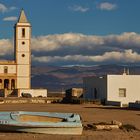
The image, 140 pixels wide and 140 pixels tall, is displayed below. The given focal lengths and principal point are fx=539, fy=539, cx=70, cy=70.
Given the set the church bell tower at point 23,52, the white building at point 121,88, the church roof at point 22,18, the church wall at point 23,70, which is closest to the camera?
the white building at point 121,88

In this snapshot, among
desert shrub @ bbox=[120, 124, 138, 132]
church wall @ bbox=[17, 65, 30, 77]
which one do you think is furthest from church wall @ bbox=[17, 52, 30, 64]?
desert shrub @ bbox=[120, 124, 138, 132]

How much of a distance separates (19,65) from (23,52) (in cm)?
284

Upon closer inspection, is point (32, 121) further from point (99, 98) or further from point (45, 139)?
point (99, 98)

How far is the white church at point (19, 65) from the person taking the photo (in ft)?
307

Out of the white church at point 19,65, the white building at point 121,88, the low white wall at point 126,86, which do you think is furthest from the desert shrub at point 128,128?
the white church at point 19,65

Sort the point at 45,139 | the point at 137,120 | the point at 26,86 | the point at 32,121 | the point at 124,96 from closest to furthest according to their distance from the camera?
1. the point at 45,139
2. the point at 32,121
3. the point at 137,120
4. the point at 124,96
5. the point at 26,86

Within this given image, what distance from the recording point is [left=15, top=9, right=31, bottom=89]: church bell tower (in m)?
93.9

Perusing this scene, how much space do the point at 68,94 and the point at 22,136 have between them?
4606 centimetres

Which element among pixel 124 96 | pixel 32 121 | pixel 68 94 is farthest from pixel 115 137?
pixel 68 94

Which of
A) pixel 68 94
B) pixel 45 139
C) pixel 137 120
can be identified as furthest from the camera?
pixel 68 94

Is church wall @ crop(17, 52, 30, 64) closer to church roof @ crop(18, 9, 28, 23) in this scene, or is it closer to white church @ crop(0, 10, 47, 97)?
white church @ crop(0, 10, 47, 97)

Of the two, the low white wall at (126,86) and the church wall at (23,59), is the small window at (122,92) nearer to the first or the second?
the low white wall at (126,86)

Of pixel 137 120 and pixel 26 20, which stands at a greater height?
pixel 26 20

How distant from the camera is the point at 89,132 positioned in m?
23.0
